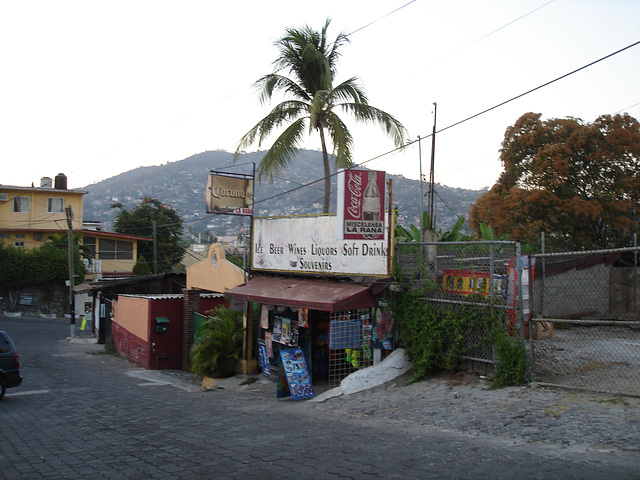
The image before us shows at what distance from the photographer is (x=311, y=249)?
13.1 metres

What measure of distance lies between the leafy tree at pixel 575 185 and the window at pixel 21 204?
39637 mm

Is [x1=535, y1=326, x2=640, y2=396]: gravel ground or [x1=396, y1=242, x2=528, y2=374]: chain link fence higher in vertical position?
[x1=396, y1=242, x2=528, y2=374]: chain link fence

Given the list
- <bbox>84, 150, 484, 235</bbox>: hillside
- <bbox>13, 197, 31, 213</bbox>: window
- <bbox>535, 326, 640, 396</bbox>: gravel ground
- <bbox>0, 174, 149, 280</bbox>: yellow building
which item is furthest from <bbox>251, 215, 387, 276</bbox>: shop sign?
<bbox>84, 150, 484, 235</bbox>: hillside

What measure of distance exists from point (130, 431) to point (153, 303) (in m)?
11.0

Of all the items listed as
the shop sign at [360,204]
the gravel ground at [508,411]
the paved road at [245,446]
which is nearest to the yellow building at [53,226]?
the paved road at [245,446]

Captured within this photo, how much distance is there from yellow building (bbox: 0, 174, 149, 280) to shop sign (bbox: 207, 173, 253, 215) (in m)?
34.3

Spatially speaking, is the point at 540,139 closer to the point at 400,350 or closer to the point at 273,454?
the point at 400,350

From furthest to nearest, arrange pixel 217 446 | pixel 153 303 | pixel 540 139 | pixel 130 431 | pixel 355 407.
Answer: pixel 540 139, pixel 153 303, pixel 355 407, pixel 130 431, pixel 217 446

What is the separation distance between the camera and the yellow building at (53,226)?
46188mm

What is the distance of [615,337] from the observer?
11.5m

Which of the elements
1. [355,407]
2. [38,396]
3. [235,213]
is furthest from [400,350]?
[38,396]

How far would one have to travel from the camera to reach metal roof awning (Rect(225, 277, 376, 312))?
10891mm

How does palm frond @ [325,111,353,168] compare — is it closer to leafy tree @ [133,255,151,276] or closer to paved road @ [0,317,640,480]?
paved road @ [0,317,640,480]

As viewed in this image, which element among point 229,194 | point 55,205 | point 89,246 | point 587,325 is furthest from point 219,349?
point 55,205
